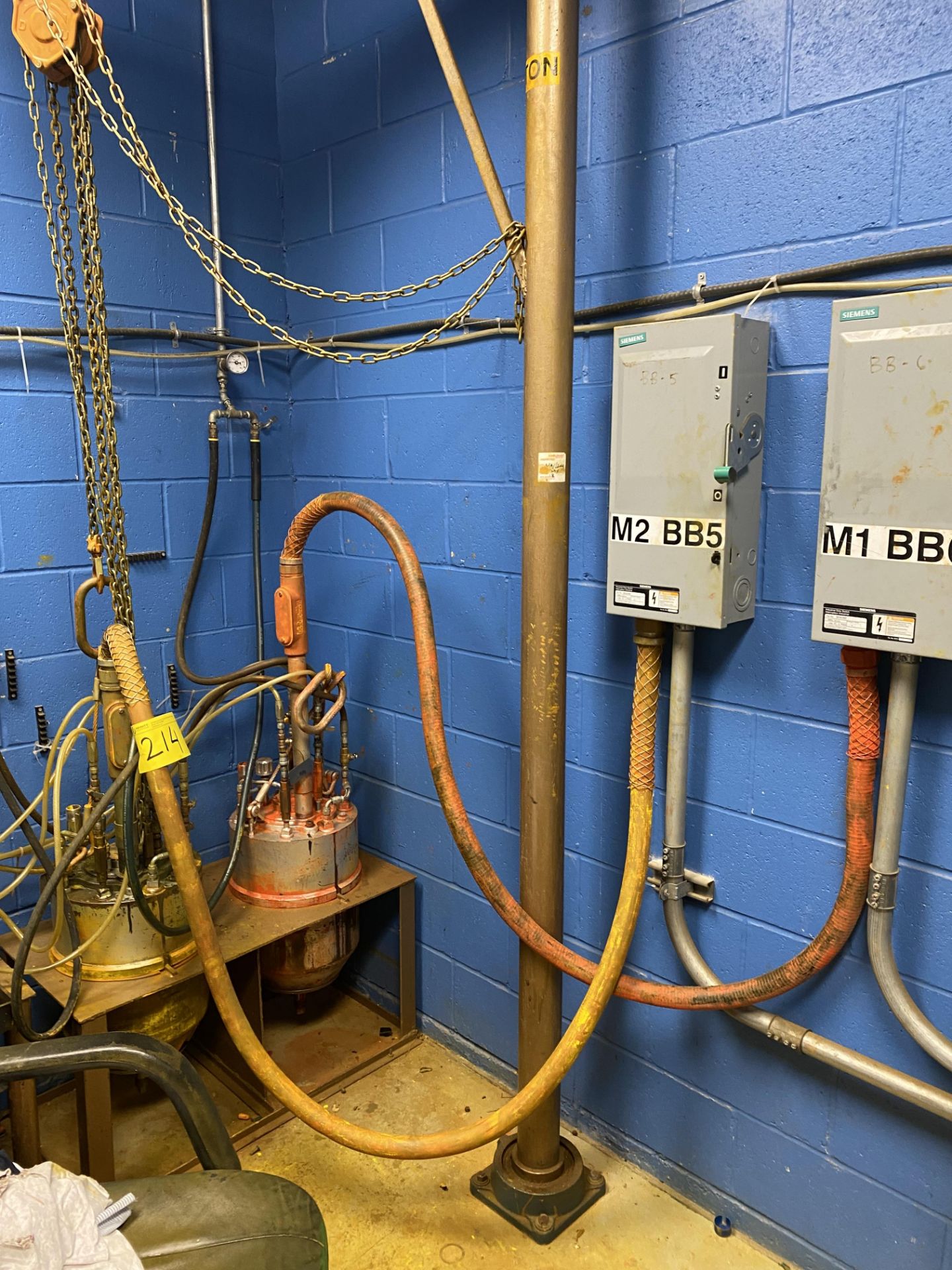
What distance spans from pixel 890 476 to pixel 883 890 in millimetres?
645

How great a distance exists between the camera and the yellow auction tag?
1508 mm

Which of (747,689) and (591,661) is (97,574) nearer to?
(591,661)

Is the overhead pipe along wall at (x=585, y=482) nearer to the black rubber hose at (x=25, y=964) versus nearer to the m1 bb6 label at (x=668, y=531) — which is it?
the m1 bb6 label at (x=668, y=531)

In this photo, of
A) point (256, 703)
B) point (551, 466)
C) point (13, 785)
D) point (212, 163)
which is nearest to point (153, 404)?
point (212, 163)

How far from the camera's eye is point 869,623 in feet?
4.44

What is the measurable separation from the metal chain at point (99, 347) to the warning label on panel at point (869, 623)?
3.89 ft

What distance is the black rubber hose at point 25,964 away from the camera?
5.46 feet

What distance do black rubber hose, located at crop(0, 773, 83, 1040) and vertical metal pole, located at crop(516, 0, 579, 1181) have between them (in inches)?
33.7

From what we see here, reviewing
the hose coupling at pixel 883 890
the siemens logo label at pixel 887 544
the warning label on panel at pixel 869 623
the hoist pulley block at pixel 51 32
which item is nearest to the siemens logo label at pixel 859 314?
the siemens logo label at pixel 887 544

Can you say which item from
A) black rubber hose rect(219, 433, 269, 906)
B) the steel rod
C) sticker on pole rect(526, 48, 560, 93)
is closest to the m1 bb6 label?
the steel rod

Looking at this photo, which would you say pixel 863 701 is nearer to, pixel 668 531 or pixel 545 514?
pixel 668 531

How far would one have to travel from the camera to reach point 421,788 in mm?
2312

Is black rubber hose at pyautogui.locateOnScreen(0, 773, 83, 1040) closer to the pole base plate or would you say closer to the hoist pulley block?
the pole base plate

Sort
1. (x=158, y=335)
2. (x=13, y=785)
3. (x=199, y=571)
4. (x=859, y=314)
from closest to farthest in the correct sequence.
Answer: (x=859, y=314) < (x=13, y=785) < (x=158, y=335) < (x=199, y=571)
